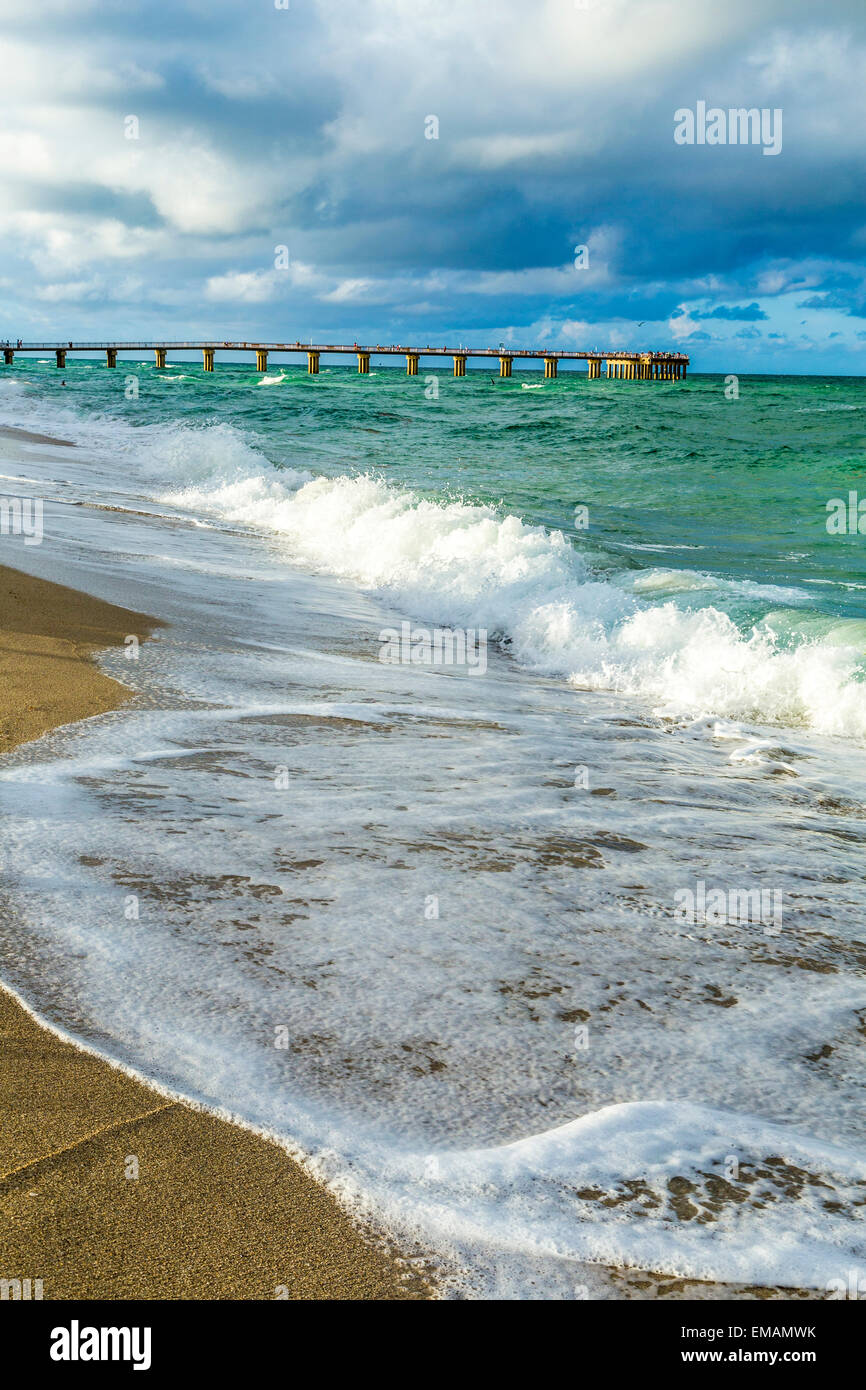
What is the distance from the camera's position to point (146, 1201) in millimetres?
2146

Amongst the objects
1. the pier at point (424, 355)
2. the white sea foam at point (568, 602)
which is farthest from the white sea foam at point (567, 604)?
the pier at point (424, 355)

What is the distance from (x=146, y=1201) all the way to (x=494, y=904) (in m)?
1.88

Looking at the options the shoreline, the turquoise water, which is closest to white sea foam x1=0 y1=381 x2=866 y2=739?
the turquoise water

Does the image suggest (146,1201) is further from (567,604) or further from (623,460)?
(623,460)

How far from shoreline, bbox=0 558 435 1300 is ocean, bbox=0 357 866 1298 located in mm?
89

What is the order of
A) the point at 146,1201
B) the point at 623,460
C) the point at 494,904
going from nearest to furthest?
the point at 146,1201
the point at 494,904
the point at 623,460

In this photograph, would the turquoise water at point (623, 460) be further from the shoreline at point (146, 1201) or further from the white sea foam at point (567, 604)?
the shoreline at point (146, 1201)

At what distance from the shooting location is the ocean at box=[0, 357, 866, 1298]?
238 centimetres

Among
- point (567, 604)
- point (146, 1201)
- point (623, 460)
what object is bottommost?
point (146, 1201)

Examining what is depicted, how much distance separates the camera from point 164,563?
34.8 feet

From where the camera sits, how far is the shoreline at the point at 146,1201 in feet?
6.46

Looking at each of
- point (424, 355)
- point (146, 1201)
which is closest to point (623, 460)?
point (146, 1201)

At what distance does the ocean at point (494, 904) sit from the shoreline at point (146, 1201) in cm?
9
